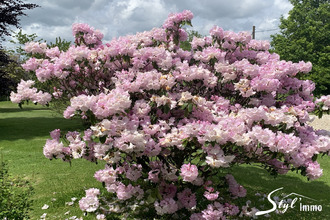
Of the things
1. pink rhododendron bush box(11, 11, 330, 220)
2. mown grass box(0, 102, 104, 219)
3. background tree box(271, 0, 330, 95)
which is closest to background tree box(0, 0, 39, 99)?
mown grass box(0, 102, 104, 219)

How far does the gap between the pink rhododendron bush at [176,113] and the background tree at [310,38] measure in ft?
87.4

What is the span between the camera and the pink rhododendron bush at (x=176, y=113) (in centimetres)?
414

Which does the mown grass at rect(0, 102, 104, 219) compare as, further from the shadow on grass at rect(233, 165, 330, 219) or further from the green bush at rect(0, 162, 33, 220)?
the shadow on grass at rect(233, 165, 330, 219)

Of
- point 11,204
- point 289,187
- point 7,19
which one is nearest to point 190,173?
point 11,204

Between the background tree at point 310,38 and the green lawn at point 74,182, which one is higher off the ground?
the background tree at point 310,38

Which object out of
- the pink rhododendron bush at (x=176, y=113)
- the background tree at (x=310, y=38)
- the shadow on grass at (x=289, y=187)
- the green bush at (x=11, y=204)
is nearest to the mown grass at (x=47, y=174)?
the pink rhododendron bush at (x=176, y=113)

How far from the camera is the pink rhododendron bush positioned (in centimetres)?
414

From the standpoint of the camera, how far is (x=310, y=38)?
32938 mm

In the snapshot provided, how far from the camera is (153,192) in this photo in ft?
16.0

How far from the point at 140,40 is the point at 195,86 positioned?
1.70 meters

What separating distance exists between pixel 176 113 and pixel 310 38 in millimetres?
32926

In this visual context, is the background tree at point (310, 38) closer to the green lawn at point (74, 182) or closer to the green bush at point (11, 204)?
the green lawn at point (74, 182)

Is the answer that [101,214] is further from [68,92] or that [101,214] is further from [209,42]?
[209,42]

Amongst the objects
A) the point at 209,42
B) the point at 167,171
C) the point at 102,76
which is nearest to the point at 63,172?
the point at 102,76
